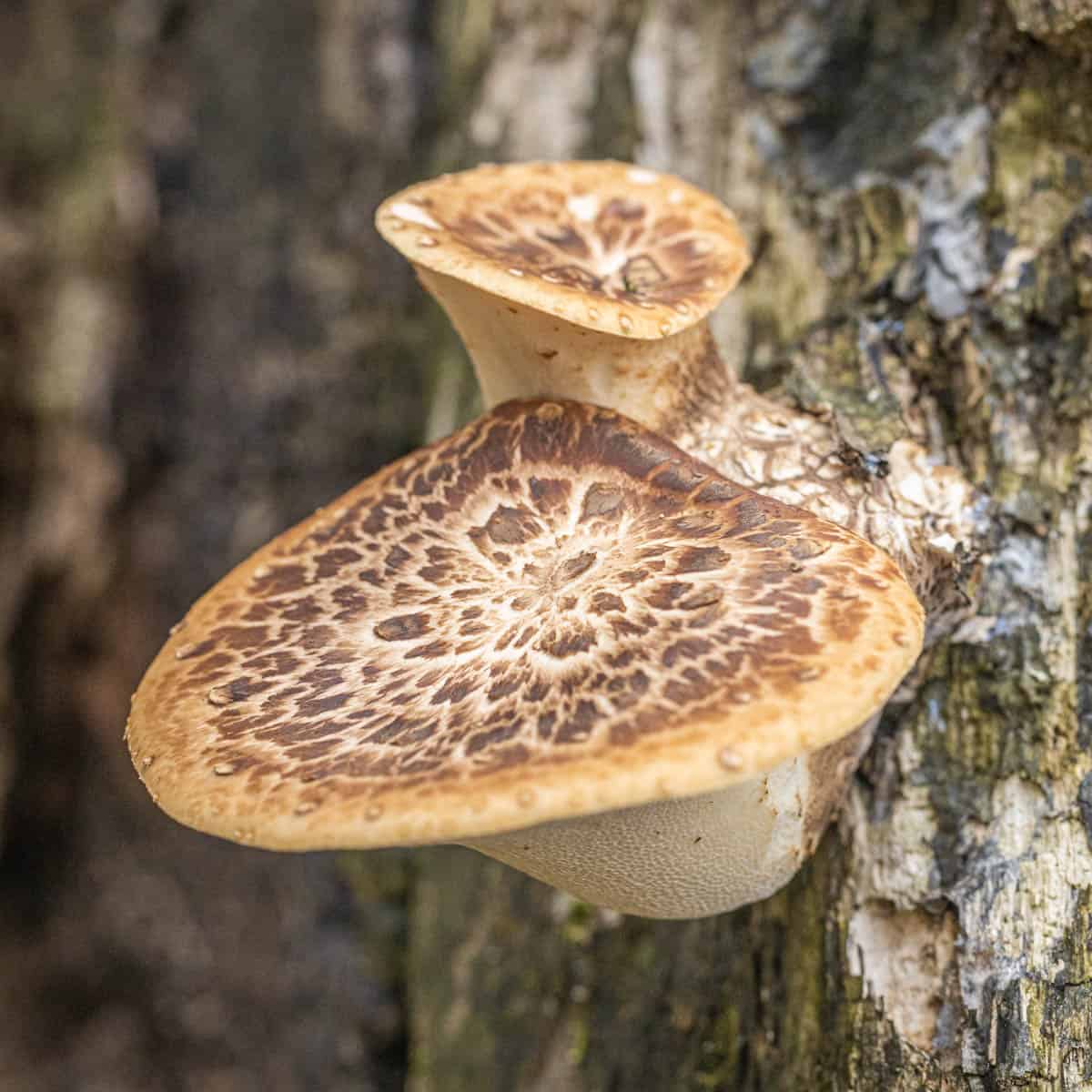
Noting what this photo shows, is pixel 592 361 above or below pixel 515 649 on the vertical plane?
above

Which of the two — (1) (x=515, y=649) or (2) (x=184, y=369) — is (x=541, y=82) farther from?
(1) (x=515, y=649)

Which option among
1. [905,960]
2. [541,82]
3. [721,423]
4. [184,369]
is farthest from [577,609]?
[184,369]

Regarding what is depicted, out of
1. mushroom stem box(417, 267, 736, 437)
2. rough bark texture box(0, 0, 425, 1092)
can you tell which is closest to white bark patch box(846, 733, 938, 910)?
mushroom stem box(417, 267, 736, 437)

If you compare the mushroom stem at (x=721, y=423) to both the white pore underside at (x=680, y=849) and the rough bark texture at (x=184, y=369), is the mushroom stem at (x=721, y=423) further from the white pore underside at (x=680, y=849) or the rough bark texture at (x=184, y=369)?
the rough bark texture at (x=184, y=369)

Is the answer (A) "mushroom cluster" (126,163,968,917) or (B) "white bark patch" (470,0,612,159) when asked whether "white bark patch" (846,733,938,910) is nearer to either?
(A) "mushroom cluster" (126,163,968,917)

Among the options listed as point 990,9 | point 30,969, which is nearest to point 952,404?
point 990,9

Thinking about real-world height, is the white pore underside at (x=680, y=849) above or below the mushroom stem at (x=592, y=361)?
below

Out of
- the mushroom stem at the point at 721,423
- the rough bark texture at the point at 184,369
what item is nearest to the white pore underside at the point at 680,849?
the mushroom stem at the point at 721,423
